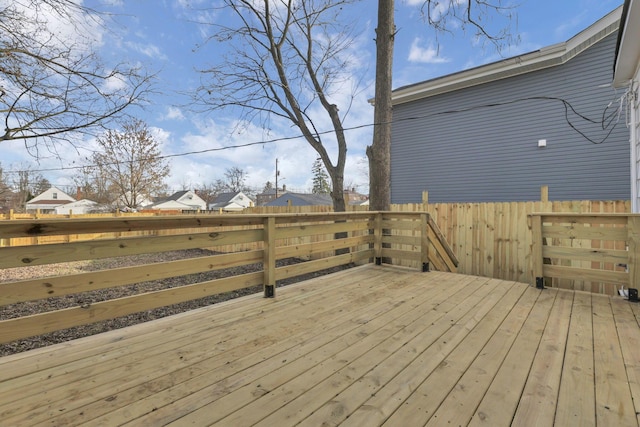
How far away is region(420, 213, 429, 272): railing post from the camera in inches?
174

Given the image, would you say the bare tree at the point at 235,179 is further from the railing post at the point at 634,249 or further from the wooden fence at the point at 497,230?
the railing post at the point at 634,249

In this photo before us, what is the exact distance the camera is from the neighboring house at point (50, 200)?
37.4m

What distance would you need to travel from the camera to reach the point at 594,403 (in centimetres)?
145

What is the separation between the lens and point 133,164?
1719cm

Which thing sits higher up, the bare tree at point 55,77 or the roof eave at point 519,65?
the roof eave at point 519,65

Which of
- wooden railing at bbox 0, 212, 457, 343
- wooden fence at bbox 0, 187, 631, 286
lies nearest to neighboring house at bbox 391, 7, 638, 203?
wooden fence at bbox 0, 187, 631, 286

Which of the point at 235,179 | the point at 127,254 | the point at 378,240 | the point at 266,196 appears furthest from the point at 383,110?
the point at 235,179

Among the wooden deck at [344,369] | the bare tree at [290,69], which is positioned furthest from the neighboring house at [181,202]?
the wooden deck at [344,369]

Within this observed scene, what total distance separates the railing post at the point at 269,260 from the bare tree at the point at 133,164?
1564cm

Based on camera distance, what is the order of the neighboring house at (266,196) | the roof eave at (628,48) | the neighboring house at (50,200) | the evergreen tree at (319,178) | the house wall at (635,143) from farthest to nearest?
the evergreen tree at (319,178), the neighboring house at (266,196), the neighboring house at (50,200), the house wall at (635,143), the roof eave at (628,48)

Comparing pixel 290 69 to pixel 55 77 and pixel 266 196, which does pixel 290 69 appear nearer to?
pixel 55 77

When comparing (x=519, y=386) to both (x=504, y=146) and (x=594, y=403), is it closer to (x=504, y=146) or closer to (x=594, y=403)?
(x=594, y=403)

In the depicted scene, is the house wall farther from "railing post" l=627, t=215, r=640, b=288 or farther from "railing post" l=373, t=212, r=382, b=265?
"railing post" l=373, t=212, r=382, b=265

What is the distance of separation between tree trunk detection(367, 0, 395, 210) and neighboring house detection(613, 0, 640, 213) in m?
2.91
